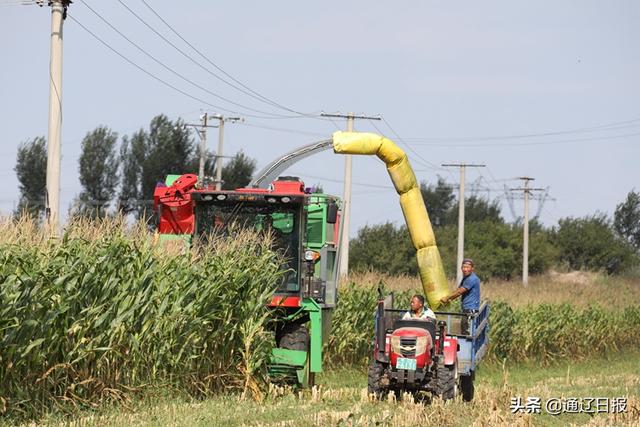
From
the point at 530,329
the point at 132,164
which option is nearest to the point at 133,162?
the point at 132,164

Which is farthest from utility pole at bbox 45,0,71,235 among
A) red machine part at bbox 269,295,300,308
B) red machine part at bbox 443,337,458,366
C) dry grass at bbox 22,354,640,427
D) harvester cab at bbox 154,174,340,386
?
red machine part at bbox 443,337,458,366

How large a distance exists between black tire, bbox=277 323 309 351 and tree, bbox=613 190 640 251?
76.3m

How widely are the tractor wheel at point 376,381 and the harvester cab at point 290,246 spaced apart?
168cm

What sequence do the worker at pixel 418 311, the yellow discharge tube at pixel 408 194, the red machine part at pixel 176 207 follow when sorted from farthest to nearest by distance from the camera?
1. the yellow discharge tube at pixel 408 194
2. the red machine part at pixel 176 207
3. the worker at pixel 418 311

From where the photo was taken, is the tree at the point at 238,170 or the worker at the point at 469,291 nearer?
the worker at the point at 469,291

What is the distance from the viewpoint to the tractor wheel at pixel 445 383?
1505cm

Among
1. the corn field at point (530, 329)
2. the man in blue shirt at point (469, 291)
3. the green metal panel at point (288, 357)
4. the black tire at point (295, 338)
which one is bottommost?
the corn field at point (530, 329)

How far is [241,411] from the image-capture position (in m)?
13.7

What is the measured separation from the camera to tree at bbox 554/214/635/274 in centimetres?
8338

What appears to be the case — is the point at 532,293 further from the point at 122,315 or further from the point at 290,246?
the point at 122,315

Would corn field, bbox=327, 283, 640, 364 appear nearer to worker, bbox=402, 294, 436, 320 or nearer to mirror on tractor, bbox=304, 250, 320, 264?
mirror on tractor, bbox=304, 250, 320, 264

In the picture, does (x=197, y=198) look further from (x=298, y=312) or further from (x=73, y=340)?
(x=73, y=340)

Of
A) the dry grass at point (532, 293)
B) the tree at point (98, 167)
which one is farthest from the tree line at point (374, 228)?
the dry grass at point (532, 293)

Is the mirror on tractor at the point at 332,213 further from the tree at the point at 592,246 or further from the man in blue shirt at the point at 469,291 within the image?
the tree at the point at 592,246
